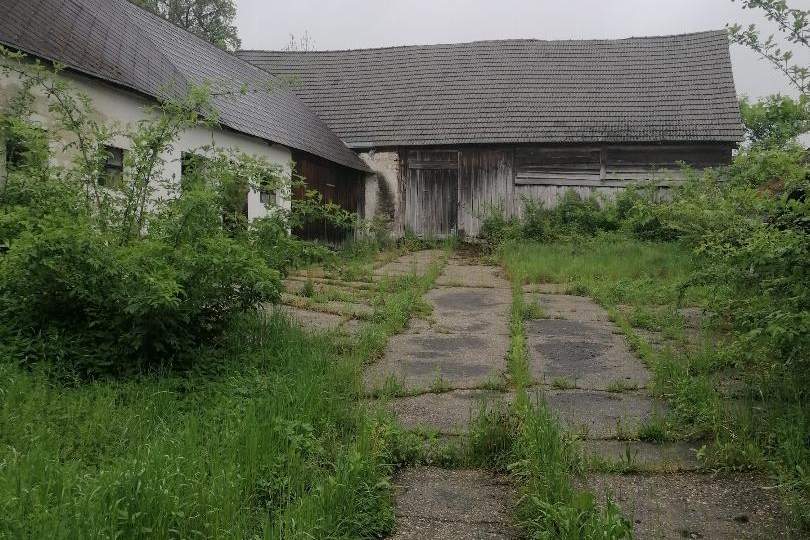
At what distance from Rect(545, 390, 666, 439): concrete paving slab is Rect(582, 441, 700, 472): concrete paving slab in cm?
10

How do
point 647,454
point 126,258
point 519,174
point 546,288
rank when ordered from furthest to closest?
point 519,174
point 546,288
point 126,258
point 647,454

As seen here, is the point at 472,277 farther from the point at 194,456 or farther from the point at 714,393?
the point at 194,456

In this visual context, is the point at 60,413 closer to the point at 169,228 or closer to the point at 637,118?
the point at 169,228

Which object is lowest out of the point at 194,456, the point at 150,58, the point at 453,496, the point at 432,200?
the point at 453,496

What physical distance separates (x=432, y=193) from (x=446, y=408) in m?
13.5

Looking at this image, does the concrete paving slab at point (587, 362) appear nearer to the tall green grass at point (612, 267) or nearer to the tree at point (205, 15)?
the tall green grass at point (612, 267)

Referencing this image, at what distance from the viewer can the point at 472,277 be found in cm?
1044

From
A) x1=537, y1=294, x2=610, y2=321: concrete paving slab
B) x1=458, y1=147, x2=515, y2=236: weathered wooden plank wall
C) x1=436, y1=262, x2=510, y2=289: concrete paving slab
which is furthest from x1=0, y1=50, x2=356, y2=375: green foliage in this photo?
x1=458, y1=147, x2=515, y2=236: weathered wooden plank wall

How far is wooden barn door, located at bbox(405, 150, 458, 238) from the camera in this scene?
55.8ft

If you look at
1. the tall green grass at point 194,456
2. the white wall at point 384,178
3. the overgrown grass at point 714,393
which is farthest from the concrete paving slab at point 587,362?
the white wall at point 384,178

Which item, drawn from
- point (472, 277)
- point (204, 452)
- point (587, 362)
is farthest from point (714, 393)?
point (472, 277)

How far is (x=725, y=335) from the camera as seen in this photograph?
223 inches

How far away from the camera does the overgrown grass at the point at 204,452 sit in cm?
230

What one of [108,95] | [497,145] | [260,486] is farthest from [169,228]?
[497,145]
